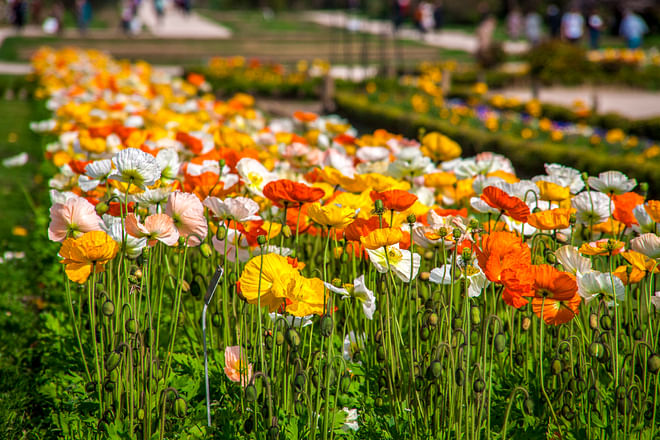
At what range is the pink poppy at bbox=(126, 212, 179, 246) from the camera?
2.08 m

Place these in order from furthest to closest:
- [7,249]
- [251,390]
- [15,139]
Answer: [15,139]
[7,249]
[251,390]

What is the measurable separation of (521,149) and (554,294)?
240 inches

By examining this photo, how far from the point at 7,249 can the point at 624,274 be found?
401 centimetres

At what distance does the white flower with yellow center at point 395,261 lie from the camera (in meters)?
2.08

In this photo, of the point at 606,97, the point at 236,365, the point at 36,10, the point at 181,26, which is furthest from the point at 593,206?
the point at 181,26

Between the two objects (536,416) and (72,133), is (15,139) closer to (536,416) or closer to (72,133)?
(72,133)

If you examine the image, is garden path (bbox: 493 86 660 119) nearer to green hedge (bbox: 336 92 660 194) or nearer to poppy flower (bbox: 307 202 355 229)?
green hedge (bbox: 336 92 660 194)

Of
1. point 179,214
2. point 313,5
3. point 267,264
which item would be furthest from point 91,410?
point 313,5

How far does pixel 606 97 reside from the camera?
661 inches

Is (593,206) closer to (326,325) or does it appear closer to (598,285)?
(598,285)

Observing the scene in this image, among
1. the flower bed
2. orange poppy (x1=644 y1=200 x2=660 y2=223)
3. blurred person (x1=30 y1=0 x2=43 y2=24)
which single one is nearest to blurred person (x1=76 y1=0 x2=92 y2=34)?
blurred person (x1=30 y1=0 x2=43 y2=24)

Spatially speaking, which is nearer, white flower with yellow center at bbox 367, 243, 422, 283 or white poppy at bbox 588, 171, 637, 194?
white flower with yellow center at bbox 367, 243, 422, 283

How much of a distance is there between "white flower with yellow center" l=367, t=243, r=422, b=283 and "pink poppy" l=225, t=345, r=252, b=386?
46 cm

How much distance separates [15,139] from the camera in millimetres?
9023
